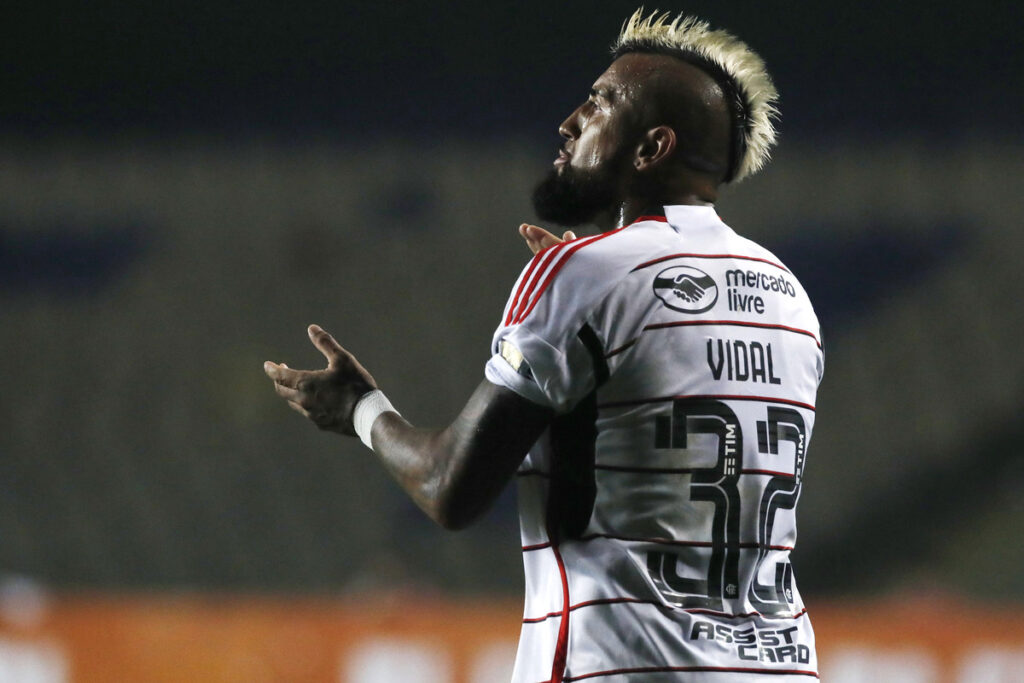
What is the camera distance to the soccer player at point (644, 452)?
1.86m

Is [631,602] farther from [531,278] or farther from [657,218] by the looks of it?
[657,218]

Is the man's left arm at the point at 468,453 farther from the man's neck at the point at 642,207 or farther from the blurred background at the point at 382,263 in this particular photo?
the blurred background at the point at 382,263

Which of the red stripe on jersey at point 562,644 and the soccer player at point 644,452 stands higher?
the soccer player at point 644,452

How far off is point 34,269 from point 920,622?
Answer: 7563 mm

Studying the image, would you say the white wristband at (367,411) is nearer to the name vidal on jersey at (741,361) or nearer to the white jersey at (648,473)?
the white jersey at (648,473)

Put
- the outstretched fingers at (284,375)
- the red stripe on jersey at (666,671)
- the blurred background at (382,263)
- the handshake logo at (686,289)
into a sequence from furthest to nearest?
the blurred background at (382,263) < the outstretched fingers at (284,375) < the handshake logo at (686,289) < the red stripe on jersey at (666,671)

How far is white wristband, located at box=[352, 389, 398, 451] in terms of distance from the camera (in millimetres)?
2123

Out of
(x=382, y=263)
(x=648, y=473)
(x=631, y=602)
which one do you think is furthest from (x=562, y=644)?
(x=382, y=263)

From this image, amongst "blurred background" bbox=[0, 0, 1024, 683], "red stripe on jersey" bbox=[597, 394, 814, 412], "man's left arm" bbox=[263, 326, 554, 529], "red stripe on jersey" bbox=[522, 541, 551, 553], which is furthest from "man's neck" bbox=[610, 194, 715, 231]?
"blurred background" bbox=[0, 0, 1024, 683]

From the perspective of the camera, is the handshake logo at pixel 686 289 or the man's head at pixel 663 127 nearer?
the handshake logo at pixel 686 289

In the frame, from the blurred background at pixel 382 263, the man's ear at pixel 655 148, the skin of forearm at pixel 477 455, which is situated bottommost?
the skin of forearm at pixel 477 455

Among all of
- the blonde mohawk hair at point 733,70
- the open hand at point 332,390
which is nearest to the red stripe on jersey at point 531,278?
the open hand at point 332,390

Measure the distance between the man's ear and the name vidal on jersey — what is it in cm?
39

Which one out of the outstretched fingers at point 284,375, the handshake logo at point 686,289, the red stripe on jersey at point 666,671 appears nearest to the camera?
the red stripe on jersey at point 666,671
